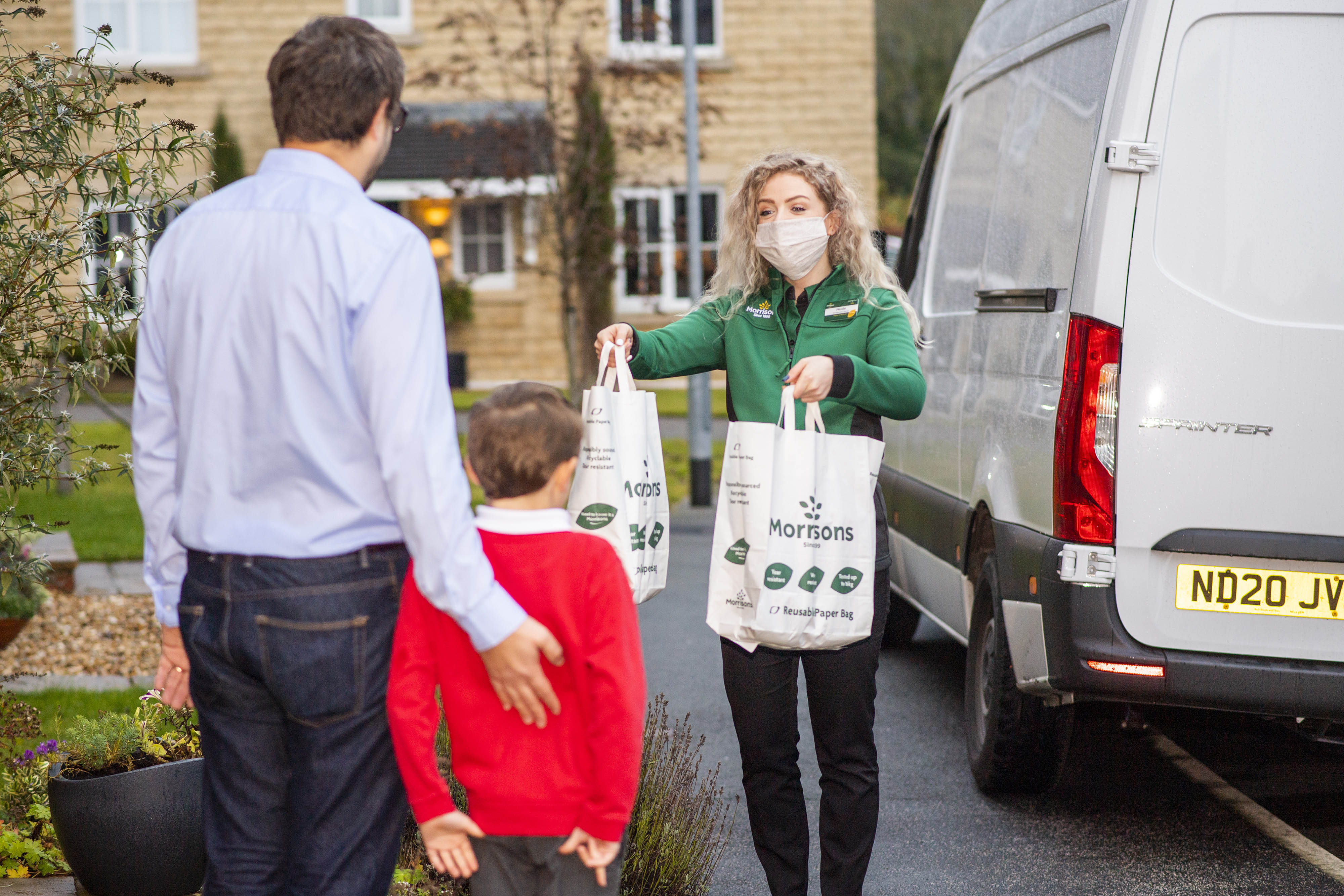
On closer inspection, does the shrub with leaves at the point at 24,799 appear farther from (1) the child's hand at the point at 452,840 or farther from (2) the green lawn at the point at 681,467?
(2) the green lawn at the point at 681,467

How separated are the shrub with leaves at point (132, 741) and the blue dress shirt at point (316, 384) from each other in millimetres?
1306

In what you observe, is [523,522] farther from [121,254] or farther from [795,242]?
[121,254]

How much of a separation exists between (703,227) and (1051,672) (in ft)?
60.1

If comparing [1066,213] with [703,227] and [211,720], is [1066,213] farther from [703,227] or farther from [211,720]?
[703,227]

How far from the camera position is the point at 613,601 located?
2.31 m

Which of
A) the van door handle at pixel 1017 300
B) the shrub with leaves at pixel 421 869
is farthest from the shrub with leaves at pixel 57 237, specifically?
the van door handle at pixel 1017 300

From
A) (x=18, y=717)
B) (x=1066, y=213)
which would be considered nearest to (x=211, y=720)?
(x=18, y=717)

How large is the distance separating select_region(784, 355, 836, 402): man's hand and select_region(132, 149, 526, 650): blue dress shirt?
3.09 ft

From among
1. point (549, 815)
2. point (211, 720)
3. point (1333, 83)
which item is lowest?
point (549, 815)

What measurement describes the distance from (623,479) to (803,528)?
1.36 ft

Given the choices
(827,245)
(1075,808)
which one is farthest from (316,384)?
(1075,808)

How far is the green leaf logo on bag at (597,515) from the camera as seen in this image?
3.14 meters

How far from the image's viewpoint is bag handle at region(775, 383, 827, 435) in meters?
3.08

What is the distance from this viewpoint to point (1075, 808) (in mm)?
4766
